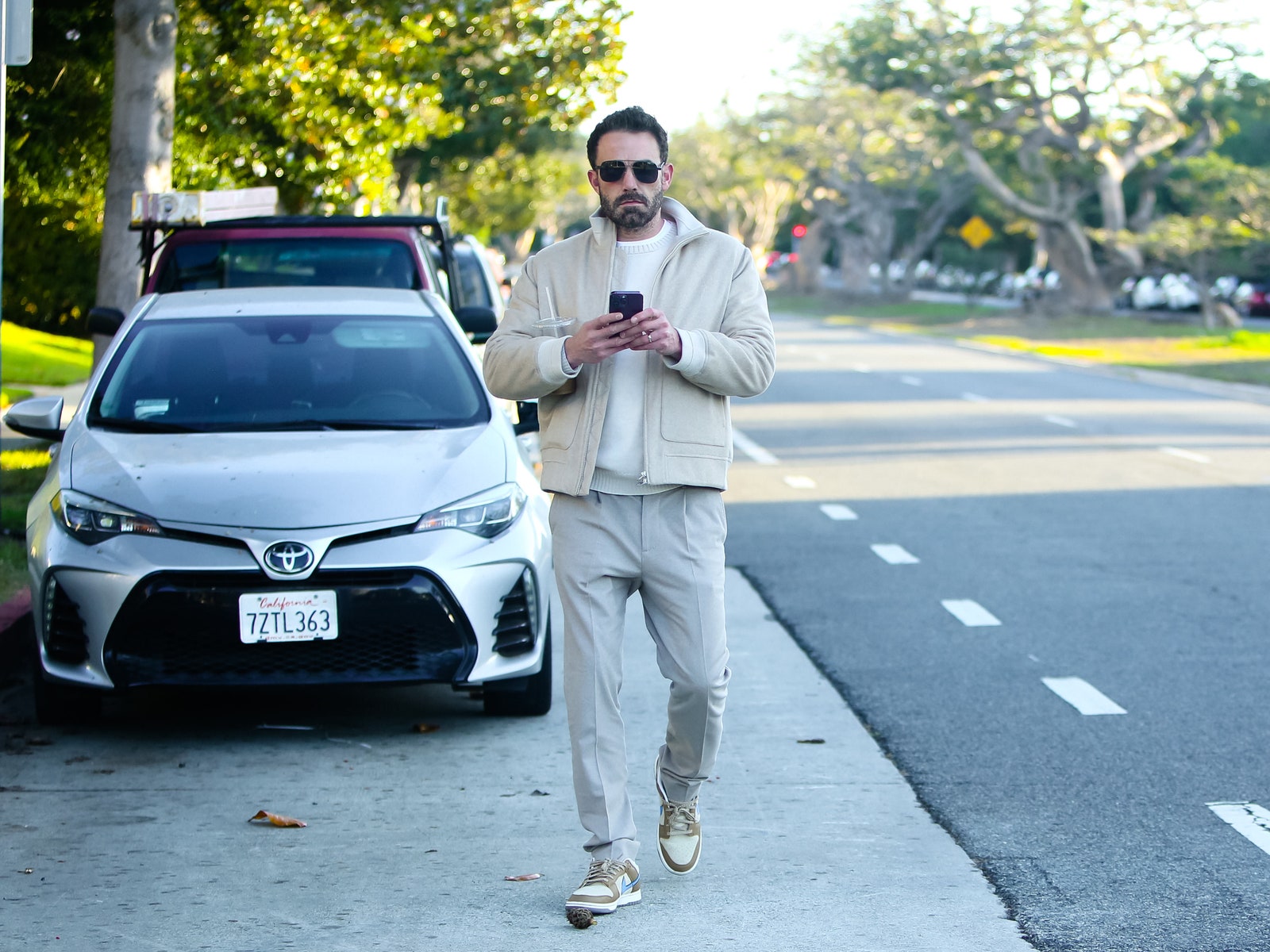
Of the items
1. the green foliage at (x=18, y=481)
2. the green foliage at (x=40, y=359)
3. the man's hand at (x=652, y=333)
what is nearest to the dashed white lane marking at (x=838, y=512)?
the green foliage at (x=18, y=481)

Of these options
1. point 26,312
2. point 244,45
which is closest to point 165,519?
point 244,45

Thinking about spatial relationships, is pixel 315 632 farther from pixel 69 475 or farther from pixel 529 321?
pixel 529 321

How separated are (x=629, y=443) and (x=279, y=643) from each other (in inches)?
77.4

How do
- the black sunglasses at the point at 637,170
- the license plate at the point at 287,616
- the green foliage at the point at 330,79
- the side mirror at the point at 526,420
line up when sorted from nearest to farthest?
the black sunglasses at the point at 637,170
the license plate at the point at 287,616
the side mirror at the point at 526,420
the green foliage at the point at 330,79

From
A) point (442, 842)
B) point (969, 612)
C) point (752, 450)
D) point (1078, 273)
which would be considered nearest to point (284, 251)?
point (969, 612)

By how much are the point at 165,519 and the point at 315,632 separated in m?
0.63

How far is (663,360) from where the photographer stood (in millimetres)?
4516

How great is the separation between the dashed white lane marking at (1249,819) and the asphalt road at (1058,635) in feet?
0.04

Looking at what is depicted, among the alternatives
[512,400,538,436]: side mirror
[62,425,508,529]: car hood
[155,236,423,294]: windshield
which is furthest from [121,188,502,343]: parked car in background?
[62,425,508,529]: car hood

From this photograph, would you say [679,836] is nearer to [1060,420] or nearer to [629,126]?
[629,126]

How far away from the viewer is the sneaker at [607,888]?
4504 millimetres

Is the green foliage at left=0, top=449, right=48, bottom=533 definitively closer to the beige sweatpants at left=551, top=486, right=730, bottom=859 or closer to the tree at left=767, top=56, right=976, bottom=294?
the beige sweatpants at left=551, top=486, right=730, bottom=859

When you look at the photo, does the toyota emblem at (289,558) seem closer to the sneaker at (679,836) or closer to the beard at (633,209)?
the sneaker at (679,836)

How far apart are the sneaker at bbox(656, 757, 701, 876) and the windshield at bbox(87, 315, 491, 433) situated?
2.43 m
